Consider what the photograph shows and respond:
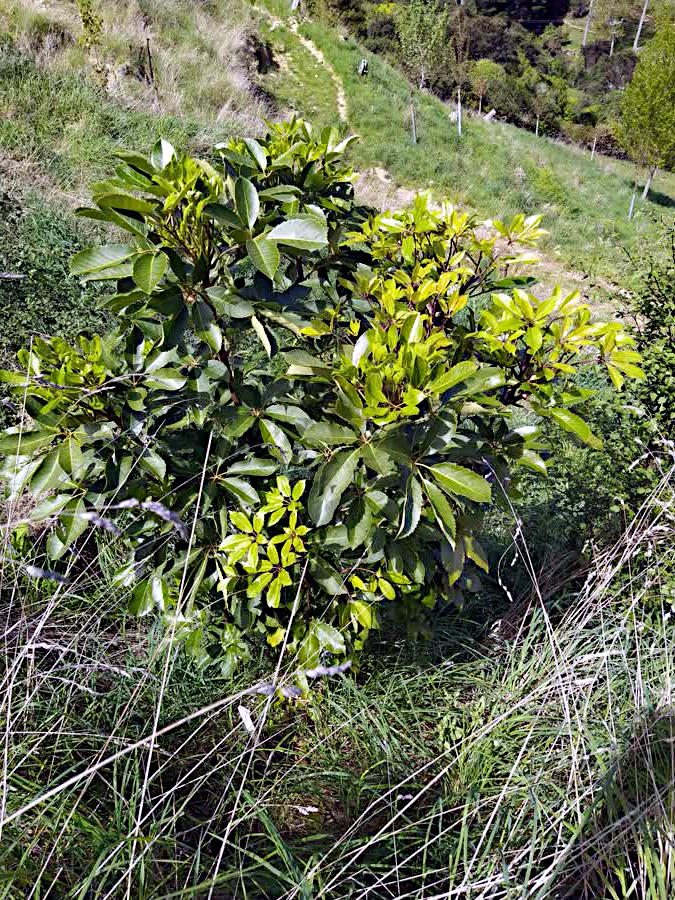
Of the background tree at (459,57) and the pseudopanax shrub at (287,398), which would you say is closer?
the pseudopanax shrub at (287,398)

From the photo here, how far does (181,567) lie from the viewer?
162 cm

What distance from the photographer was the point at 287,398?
1.67 meters

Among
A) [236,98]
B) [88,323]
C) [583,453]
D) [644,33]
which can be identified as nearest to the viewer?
[583,453]

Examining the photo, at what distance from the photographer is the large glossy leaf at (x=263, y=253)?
128 centimetres

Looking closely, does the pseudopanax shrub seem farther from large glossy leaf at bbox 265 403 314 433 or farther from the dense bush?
the dense bush

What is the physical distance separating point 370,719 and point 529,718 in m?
0.49

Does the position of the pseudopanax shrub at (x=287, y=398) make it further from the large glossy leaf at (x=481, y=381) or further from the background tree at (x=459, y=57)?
the background tree at (x=459, y=57)

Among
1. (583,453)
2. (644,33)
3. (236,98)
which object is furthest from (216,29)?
(644,33)

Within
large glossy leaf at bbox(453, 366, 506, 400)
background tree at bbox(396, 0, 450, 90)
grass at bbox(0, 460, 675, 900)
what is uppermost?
background tree at bbox(396, 0, 450, 90)

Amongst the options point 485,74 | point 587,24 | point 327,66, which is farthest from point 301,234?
point 587,24

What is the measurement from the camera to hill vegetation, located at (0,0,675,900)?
4.20ft

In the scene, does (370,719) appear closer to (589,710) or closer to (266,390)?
(589,710)

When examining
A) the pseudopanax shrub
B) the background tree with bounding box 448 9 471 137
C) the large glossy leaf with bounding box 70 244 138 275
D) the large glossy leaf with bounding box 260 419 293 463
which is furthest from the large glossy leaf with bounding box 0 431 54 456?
the background tree with bounding box 448 9 471 137

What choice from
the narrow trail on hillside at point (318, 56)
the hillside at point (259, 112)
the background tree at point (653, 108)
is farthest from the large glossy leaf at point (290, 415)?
the background tree at point (653, 108)
